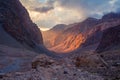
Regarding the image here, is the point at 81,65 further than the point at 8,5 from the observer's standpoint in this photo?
No

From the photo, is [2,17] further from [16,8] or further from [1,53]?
[1,53]

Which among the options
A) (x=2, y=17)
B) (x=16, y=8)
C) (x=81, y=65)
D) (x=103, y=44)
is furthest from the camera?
(x=16, y=8)

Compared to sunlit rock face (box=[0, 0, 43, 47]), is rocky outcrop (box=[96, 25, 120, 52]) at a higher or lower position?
lower

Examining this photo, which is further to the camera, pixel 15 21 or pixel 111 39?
pixel 15 21

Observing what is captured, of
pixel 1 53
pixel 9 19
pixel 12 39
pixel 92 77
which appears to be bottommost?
pixel 92 77

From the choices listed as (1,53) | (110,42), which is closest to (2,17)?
(1,53)

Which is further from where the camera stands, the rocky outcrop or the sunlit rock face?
the sunlit rock face

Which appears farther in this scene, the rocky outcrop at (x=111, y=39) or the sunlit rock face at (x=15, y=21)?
the sunlit rock face at (x=15, y=21)

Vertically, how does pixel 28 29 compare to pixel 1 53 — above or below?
above

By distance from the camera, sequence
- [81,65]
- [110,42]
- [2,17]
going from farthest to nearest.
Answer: [2,17] < [110,42] < [81,65]

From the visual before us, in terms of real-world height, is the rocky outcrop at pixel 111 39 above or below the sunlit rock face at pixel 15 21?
below

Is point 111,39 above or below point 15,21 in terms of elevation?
below
